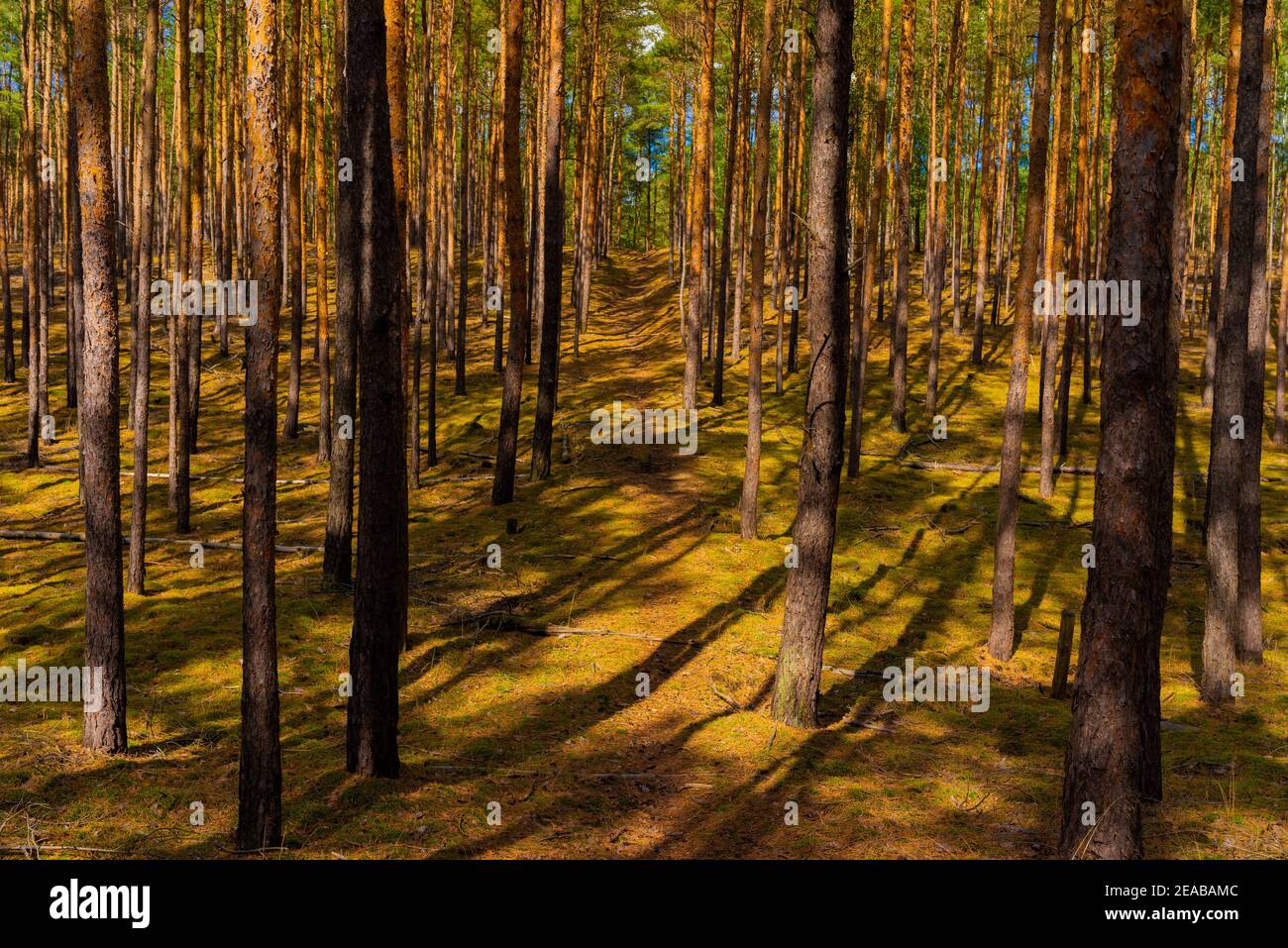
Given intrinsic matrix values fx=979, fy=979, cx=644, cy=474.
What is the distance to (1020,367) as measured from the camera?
13359mm

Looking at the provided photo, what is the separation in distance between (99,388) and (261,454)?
2.92 m

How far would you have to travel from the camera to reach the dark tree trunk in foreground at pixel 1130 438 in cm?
669

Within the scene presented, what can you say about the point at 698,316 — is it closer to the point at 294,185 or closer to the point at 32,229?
the point at 294,185

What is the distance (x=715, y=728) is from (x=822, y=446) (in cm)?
326

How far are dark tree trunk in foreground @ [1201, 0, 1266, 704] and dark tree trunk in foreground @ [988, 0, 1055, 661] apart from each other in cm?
229

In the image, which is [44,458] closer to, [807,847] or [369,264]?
[369,264]

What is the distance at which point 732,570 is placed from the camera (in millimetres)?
16047

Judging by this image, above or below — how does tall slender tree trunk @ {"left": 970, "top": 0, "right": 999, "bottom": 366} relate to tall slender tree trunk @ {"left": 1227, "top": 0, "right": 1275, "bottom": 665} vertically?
above

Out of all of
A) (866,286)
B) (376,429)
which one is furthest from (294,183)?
(376,429)

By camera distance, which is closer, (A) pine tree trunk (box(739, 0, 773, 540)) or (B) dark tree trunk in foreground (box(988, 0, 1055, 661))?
(B) dark tree trunk in foreground (box(988, 0, 1055, 661))

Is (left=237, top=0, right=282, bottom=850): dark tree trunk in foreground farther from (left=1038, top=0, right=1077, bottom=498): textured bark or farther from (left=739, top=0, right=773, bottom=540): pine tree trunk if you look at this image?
(left=1038, top=0, right=1077, bottom=498): textured bark

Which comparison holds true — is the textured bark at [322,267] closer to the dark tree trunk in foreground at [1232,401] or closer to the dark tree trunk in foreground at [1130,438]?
the dark tree trunk in foreground at [1232,401]

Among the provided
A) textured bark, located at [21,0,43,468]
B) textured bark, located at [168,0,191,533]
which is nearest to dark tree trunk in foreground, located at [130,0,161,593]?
textured bark, located at [168,0,191,533]

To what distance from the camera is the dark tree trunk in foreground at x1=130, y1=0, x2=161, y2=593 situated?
13.8 metres
